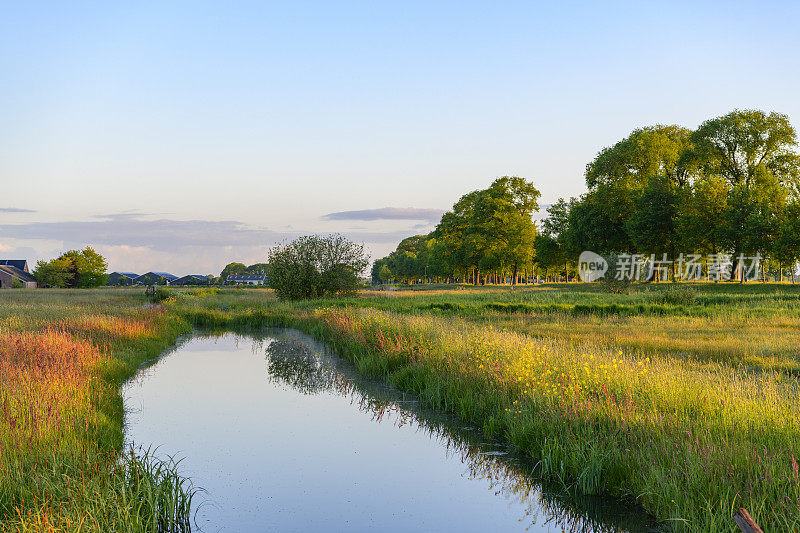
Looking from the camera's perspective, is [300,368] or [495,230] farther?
[495,230]

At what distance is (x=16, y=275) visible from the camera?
96.9m

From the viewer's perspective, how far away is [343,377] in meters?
16.1

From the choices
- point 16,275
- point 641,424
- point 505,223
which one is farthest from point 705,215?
point 16,275

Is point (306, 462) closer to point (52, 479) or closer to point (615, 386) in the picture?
point (52, 479)

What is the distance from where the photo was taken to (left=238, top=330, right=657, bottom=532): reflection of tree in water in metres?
6.70

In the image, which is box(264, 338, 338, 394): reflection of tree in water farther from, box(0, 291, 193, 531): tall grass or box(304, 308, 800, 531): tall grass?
box(0, 291, 193, 531): tall grass

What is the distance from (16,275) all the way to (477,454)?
11264 cm

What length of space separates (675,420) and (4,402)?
10.1 meters

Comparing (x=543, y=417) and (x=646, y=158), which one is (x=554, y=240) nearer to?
(x=646, y=158)

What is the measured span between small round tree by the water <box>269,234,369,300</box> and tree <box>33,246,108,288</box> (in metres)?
67.9

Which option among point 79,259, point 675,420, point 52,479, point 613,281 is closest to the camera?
point 52,479

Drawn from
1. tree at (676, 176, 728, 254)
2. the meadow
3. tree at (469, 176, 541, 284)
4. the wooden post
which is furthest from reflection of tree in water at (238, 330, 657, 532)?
tree at (469, 176, 541, 284)

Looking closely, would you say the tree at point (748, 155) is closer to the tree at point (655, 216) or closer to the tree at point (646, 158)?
the tree at point (646, 158)

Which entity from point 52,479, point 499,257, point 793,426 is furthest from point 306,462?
point 499,257
